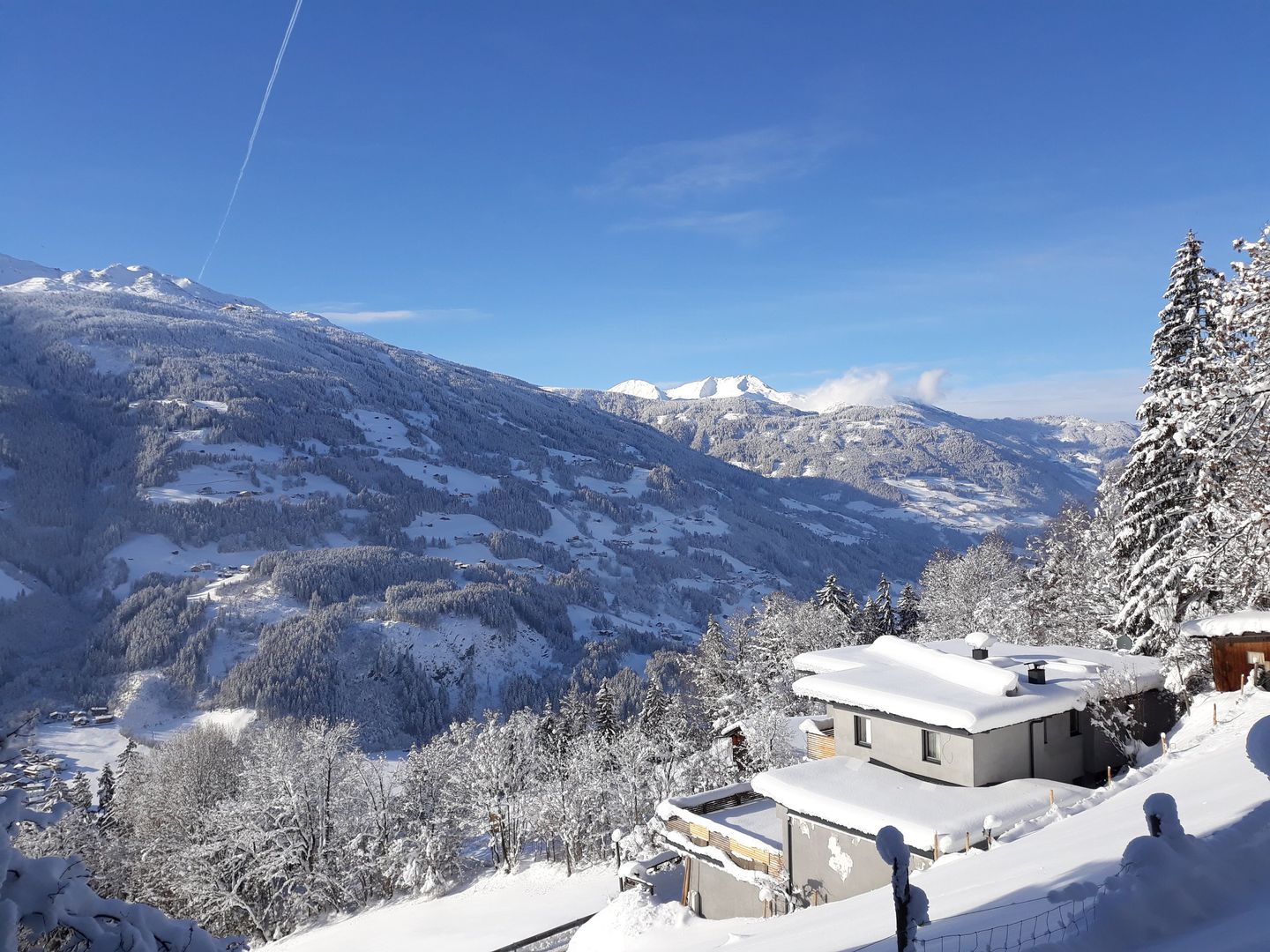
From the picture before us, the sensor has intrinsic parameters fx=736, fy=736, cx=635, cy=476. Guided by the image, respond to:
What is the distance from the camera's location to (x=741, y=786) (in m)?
24.4

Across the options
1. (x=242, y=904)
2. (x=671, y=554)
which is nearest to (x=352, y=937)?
(x=242, y=904)

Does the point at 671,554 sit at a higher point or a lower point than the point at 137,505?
lower

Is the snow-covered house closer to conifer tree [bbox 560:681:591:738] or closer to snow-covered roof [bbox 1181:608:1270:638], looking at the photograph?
snow-covered roof [bbox 1181:608:1270:638]

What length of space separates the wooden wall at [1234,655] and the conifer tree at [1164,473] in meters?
4.61

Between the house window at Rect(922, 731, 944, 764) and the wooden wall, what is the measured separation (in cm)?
757

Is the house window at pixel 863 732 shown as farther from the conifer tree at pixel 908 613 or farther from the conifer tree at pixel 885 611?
the conifer tree at pixel 908 613

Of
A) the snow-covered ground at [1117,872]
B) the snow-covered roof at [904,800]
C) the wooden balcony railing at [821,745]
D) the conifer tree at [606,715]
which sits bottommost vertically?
the conifer tree at [606,715]

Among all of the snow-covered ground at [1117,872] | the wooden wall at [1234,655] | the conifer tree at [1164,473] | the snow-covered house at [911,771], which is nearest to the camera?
the snow-covered ground at [1117,872]

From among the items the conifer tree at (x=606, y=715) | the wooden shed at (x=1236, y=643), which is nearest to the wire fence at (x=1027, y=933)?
the wooden shed at (x=1236, y=643)

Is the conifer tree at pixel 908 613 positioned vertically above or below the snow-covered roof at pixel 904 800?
below

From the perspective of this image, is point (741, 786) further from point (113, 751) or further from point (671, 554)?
point (671, 554)

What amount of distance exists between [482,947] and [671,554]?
163m

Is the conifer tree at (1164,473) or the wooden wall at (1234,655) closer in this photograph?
the wooden wall at (1234,655)

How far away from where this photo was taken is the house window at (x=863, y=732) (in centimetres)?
2053
